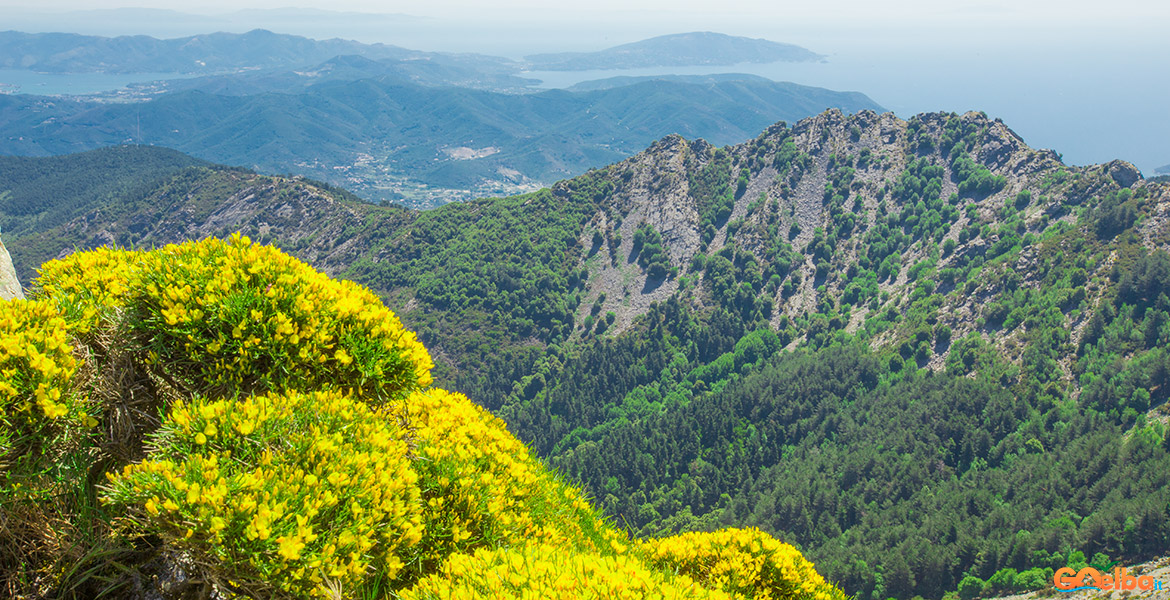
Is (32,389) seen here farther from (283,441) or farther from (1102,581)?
(1102,581)

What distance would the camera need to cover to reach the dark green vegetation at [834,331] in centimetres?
8356

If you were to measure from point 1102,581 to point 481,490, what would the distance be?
81.3 m

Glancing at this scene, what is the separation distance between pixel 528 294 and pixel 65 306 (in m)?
156

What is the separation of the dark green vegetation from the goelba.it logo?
7.31m

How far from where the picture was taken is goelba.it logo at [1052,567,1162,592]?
52.2 m

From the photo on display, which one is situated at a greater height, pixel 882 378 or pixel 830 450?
pixel 882 378

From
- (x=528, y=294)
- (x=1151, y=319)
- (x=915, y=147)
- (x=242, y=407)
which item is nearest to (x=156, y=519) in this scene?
(x=242, y=407)

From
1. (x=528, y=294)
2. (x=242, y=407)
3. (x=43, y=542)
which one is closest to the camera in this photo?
(x=43, y=542)

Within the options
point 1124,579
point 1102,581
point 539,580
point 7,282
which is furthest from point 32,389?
point 1102,581

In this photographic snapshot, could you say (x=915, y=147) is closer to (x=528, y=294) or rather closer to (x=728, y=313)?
(x=728, y=313)

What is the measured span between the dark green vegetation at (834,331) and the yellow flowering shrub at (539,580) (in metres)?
86.0

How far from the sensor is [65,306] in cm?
718

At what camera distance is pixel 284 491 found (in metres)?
5.42

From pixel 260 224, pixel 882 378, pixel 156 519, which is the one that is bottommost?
pixel 882 378
